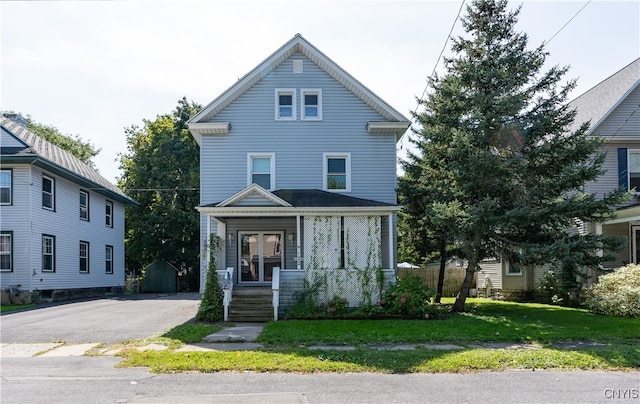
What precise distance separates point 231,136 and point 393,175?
5928 millimetres

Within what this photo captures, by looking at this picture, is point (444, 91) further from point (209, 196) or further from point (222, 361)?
point (222, 361)

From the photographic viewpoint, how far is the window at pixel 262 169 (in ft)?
60.7

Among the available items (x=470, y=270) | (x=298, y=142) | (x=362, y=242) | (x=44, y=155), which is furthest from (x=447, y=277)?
(x=44, y=155)

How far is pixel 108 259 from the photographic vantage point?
29.9 m

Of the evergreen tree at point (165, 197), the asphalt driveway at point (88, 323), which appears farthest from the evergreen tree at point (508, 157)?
the evergreen tree at point (165, 197)

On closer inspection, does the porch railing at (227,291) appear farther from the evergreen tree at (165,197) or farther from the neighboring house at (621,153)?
the evergreen tree at (165,197)

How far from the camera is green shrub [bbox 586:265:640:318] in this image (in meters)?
15.0

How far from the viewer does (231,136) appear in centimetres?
1855

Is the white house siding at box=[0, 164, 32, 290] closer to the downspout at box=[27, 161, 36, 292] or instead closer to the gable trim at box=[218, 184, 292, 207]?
the downspout at box=[27, 161, 36, 292]

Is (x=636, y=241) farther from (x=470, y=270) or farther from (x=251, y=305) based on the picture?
(x=251, y=305)

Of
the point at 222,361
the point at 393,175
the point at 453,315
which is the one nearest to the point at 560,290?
the point at 453,315

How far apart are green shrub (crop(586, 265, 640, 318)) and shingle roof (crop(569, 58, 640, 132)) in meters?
6.24

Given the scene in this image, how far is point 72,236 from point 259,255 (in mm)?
11434

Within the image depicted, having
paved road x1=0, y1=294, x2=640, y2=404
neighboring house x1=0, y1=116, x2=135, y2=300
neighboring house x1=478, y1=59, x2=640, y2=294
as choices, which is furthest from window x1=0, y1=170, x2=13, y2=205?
neighboring house x1=478, y1=59, x2=640, y2=294
